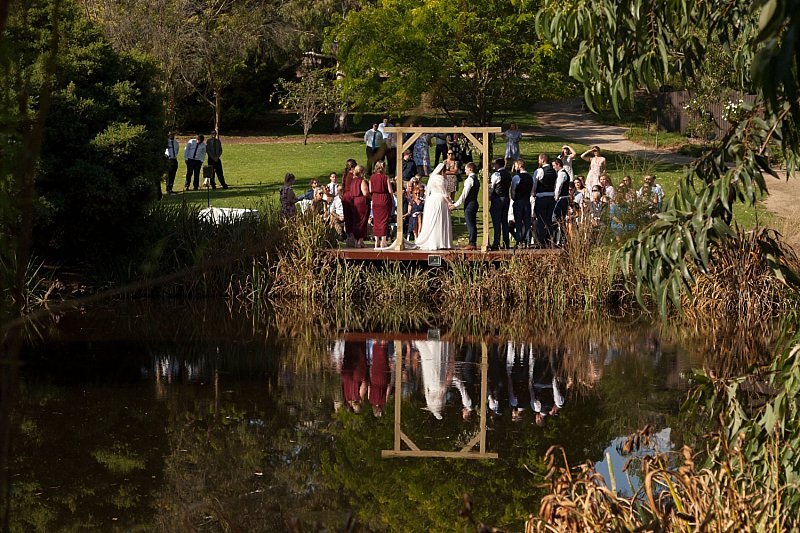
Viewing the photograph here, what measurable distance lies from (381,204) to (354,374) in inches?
217

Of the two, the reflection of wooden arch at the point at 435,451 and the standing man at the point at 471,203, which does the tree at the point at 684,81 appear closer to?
the reflection of wooden arch at the point at 435,451

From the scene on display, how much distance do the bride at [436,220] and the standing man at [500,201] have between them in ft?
2.50

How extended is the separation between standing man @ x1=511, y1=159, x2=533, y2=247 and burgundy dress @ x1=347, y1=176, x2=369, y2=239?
2485 mm

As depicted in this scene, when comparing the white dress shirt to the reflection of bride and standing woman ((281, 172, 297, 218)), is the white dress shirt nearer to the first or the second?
standing woman ((281, 172, 297, 218))

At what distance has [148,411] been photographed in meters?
13.0

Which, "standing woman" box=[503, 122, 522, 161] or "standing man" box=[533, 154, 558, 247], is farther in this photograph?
"standing woman" box=[503, 122, 522, 161]

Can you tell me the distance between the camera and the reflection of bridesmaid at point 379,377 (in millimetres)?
13555

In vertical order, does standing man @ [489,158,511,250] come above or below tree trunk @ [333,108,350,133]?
below

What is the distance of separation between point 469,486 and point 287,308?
344 inches

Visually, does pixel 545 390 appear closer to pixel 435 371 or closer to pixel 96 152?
pixel 435 371

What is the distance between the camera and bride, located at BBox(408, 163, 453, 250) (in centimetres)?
1978

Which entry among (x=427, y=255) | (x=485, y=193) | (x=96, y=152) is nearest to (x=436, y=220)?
(x=427, y=255)

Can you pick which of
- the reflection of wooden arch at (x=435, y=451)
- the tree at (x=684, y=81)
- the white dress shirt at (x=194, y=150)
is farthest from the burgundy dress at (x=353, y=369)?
the white dress shirt at (x=194, y=150)

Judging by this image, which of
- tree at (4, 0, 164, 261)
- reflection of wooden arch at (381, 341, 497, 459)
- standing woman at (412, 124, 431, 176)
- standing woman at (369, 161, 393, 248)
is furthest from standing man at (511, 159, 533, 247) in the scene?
standing woman at (412, 124, 431, 176)
